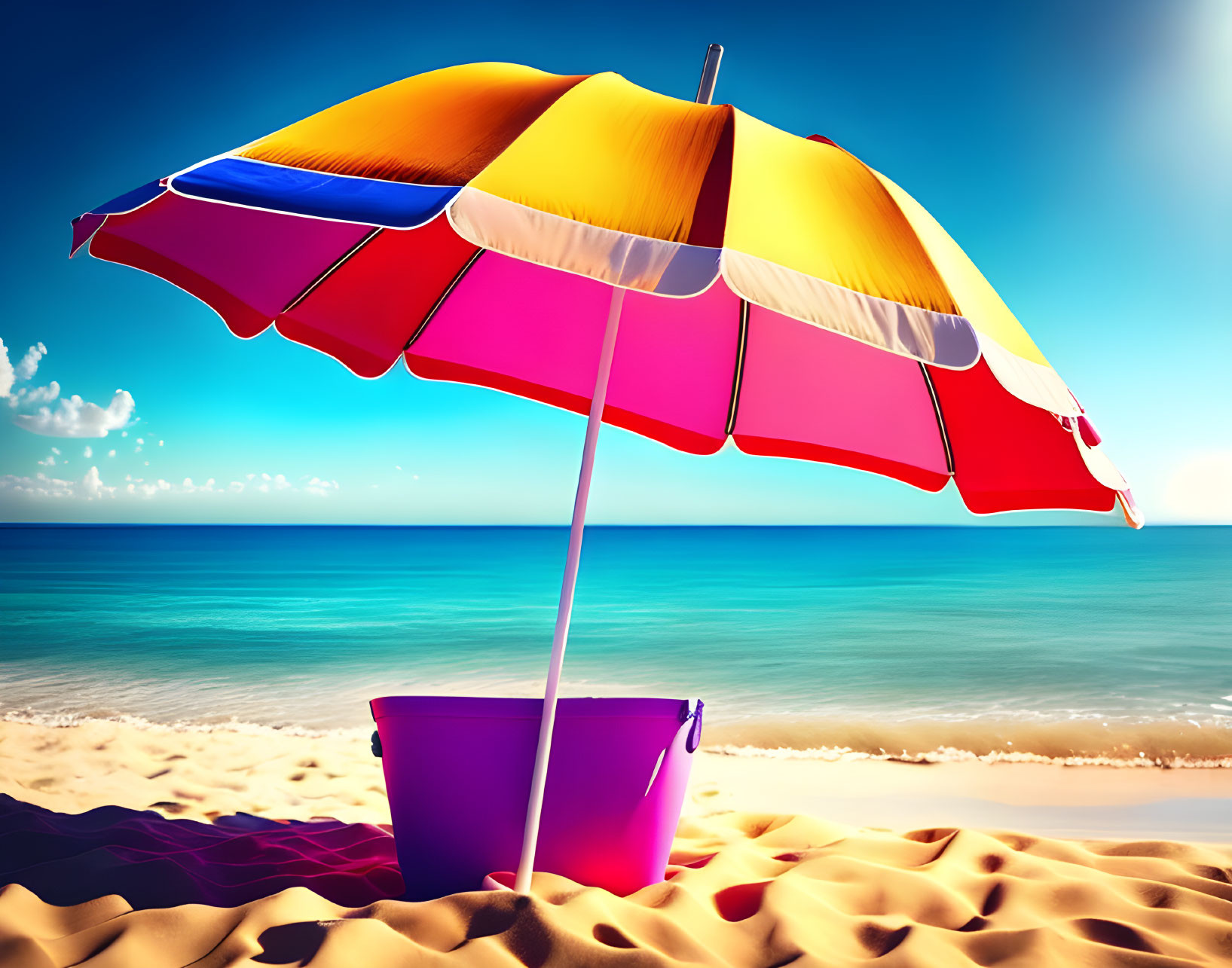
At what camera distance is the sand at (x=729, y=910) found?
174 centimetres

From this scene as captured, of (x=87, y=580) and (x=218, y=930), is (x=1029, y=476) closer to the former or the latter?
(x=218, y=930)

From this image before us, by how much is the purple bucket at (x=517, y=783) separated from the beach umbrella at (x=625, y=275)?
0.11m

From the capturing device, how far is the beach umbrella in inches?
54.1

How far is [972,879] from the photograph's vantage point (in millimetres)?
2547

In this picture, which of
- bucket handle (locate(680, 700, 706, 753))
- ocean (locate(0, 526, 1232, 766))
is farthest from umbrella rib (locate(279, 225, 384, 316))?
ocean (locate(0, 526, 1232, 766))

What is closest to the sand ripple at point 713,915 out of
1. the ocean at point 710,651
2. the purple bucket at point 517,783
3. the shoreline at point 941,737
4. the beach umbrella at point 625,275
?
the purple bucket at point 517,783

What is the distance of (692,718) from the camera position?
88.7 inches

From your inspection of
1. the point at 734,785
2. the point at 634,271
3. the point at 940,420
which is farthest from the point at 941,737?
the point at 634,271

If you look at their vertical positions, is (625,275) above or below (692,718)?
above

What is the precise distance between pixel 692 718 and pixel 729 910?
56 cm

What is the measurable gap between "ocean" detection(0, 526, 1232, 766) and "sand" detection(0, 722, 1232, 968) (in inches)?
149

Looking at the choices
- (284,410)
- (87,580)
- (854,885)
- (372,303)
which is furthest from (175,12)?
(284,410)

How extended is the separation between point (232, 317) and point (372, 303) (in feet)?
1.86

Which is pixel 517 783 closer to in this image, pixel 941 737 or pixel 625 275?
pixel 625 275
